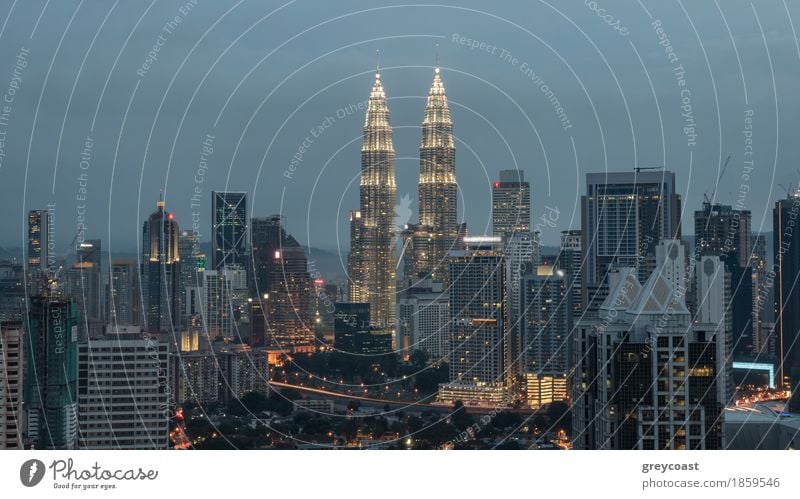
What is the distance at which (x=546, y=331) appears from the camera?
13.4m

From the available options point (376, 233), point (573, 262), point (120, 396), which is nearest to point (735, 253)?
point (573, 262)

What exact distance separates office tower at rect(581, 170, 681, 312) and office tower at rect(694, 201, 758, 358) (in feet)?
1.20

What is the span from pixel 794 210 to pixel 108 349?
7.26 metres

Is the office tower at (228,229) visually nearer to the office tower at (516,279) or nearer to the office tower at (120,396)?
the office tower at (120,396)

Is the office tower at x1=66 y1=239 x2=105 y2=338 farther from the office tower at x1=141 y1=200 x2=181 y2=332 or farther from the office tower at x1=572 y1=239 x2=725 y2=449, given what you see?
the office tower at x1=572 y1=239 x2=725 y2=449

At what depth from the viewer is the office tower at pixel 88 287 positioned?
7.64 metres

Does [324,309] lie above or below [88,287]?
below

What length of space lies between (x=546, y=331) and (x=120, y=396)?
758cm

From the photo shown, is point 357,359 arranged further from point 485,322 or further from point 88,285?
point 88,285

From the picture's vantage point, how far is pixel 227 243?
11.4 meters

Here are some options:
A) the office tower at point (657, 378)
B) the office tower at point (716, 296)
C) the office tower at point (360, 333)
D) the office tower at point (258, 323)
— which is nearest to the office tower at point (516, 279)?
the office tower at point (360, 333)

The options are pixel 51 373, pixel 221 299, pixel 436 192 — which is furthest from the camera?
pixel 221 299

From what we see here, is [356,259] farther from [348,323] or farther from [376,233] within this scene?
[348,323]
